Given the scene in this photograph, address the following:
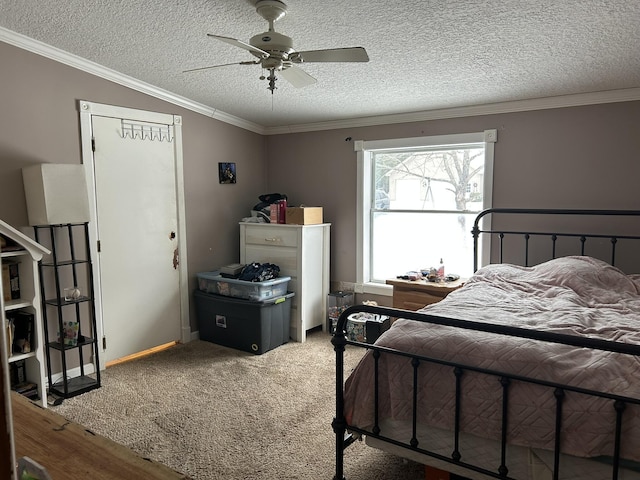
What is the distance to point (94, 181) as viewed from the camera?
11.4ft

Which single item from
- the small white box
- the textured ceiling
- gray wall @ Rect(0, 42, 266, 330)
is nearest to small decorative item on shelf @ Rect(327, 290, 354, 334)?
gray wall @ Rect(0, 42, 266, 330)

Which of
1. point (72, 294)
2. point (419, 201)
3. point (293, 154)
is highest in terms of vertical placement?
point (293, 154)

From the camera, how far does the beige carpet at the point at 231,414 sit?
7.65 feet

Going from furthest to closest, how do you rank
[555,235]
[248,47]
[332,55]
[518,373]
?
[555,235], [332,55], [248,47], [518,373]

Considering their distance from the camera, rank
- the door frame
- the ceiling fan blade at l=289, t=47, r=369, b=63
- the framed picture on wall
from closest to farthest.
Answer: the ceiling fan blade at l=289, t=47, r=369, b=63, the door frame, the framed picture on wall

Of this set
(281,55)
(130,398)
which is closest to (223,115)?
(281,55)

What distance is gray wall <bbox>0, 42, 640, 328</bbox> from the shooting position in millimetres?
3082

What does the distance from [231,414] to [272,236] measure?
1.89 m

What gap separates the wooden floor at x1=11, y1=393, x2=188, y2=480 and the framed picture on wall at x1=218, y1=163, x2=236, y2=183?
3500mm

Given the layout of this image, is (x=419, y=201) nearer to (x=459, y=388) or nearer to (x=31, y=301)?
(x=459, y=388)

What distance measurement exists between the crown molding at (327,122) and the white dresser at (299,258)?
1.08 meters

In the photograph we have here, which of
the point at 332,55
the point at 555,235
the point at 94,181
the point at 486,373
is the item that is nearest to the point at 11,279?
the point at 94,181

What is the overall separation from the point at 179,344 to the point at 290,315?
3.50 ft

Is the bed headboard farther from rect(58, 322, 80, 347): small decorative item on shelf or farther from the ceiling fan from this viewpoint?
rect(58, 322, 80, 347): small decorative item on shelf
